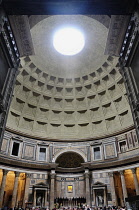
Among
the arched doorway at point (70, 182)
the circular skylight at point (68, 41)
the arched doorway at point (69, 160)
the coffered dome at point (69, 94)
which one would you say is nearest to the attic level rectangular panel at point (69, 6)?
the coffered dome at point (69, 94)

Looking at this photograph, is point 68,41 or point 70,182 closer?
point 70,182

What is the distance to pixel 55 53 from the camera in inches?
1049

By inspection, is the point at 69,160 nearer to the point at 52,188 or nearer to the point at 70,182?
the point at 70,182

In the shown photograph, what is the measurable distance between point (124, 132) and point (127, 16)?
1740 centimetres

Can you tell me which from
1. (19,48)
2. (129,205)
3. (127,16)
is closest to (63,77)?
(19,48)

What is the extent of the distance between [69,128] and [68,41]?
14523mm

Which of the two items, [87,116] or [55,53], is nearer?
[55,53]

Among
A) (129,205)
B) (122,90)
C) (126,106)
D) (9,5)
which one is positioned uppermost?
(122,90)

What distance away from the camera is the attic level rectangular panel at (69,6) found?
31.9 ft

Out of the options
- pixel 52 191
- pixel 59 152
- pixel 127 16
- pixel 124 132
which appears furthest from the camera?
pixel 59 152

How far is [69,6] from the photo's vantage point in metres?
10.0

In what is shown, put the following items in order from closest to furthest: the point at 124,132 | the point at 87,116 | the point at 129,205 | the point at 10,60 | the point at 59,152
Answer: the point at 129,205
the point at 10,60
the point at 124,132
the point at 59,152
the point at 87,116

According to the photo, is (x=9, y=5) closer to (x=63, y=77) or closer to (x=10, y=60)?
(x=10, y=60)

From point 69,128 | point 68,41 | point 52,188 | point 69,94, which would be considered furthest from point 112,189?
point 68,41
